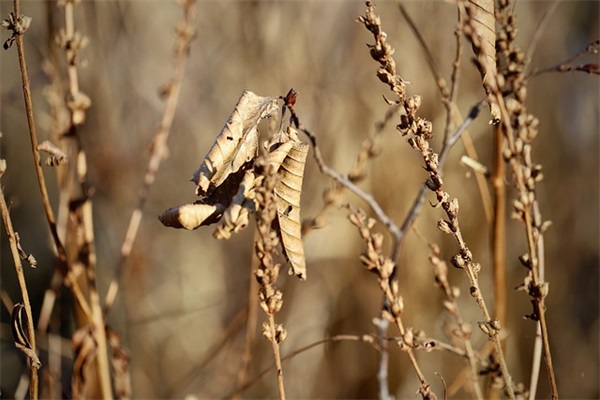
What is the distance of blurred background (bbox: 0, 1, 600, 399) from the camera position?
2.97m

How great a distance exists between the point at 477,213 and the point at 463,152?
1.26 ft

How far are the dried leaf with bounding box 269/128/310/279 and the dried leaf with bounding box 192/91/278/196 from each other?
0.03m

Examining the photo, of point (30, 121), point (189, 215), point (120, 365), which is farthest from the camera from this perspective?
point (120, 365)

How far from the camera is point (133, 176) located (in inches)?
134

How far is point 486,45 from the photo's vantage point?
712mm

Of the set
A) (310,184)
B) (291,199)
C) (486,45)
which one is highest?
(310,184)

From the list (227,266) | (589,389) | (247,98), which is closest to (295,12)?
(227,266)

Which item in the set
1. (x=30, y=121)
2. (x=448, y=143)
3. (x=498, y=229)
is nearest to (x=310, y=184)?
(x=498, y=229)

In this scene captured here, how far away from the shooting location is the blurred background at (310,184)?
2973 millimetres

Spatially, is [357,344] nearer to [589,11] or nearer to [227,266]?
[227,266]

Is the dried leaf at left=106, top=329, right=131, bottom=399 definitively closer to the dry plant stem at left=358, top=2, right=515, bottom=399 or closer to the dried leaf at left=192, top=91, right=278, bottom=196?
the dried leaf at left=192, top=91, right=278, bottom=196

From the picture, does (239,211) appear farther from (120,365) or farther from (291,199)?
(120,365)

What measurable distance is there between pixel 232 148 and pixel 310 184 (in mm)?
2132

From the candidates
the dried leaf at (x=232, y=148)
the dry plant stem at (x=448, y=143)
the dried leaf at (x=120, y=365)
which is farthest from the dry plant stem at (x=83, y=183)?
the dry plant stem at (x=448, y=143)
